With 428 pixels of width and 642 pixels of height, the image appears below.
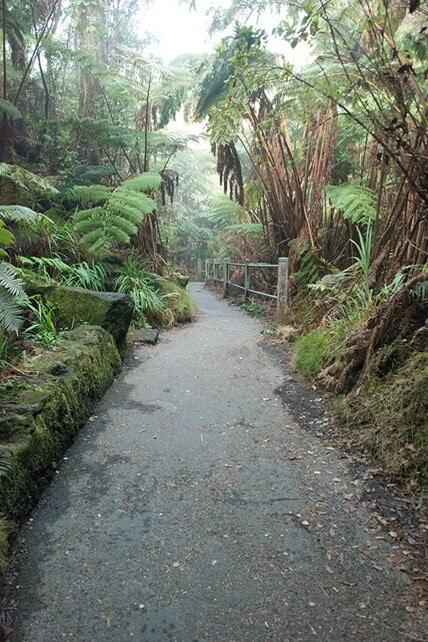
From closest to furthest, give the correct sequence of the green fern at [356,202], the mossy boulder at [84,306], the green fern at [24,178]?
the mossy boulder at [84,306], the green fern at [356,202], the green fern at [24,178]

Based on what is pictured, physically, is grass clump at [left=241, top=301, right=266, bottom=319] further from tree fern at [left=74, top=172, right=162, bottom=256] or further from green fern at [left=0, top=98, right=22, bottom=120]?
green fern at [left=0, top=98, right=22, bottom=120]

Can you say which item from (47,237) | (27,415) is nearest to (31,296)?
(47,237)

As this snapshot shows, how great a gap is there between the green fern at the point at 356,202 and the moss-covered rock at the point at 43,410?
2872 millimetres

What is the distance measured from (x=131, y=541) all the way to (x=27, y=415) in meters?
0.89

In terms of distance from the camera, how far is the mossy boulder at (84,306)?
396cm

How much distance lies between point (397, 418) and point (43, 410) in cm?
207

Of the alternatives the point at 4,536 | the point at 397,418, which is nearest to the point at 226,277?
the point at 397,418

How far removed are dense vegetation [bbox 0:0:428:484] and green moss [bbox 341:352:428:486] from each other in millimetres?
10

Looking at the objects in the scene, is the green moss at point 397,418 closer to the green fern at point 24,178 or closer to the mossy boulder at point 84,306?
the mossy boulder at point 84,306

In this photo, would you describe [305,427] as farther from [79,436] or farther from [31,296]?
[31,296]

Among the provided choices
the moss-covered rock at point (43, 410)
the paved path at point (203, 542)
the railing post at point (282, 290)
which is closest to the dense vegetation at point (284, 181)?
the railing post at point (282, 290)

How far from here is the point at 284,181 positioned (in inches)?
234

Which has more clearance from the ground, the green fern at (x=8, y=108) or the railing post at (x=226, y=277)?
the green fern at (x=8, y=108)

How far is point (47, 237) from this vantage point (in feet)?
16.7
